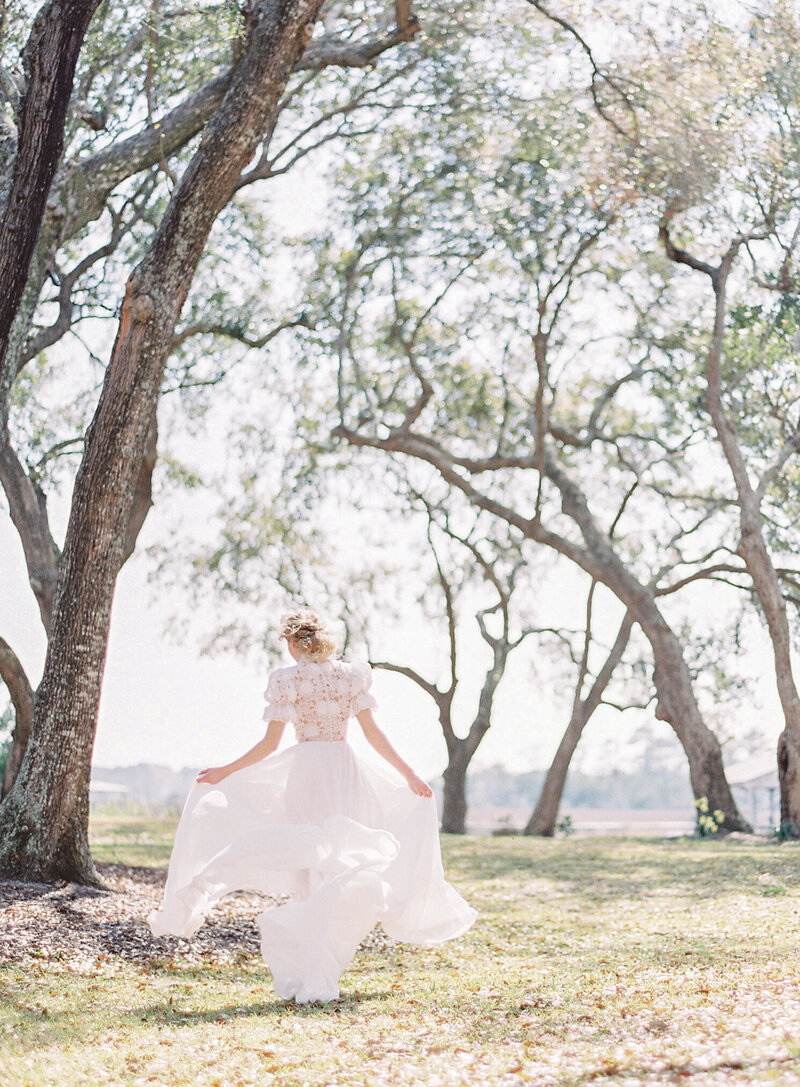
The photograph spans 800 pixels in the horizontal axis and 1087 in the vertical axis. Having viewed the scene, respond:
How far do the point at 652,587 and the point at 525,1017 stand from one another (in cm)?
1605

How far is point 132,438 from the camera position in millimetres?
8297

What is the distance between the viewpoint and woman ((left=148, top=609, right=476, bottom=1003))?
5.37 meters

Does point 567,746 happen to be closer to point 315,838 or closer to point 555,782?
point 555,782

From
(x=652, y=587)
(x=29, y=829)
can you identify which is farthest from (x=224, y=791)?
(x=652, y=587)

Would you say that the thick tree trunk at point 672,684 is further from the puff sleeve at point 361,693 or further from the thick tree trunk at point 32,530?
the puff sleeve at point 361,693

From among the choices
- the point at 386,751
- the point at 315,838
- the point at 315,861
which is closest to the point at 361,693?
the point at 386,751

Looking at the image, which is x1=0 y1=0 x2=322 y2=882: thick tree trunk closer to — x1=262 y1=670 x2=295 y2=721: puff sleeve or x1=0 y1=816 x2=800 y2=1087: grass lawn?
x1=0 y1=816 x2=800 y2=1087: grass lawn

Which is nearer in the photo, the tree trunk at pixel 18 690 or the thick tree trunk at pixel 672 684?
the tree trunk at pixel 18 690

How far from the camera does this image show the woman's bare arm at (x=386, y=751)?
5938 mm

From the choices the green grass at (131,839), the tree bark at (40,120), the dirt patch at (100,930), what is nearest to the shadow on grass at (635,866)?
the dirt patch at (100,930)

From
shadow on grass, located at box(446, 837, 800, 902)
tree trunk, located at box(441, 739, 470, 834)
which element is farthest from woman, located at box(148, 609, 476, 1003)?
tree trunk, located at box(441, 739, 470, 834)

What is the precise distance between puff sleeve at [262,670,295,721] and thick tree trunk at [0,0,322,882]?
2.57 metres

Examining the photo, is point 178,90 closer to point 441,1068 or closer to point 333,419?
point 333,419

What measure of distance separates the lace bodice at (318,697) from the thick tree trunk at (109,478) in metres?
2.59
